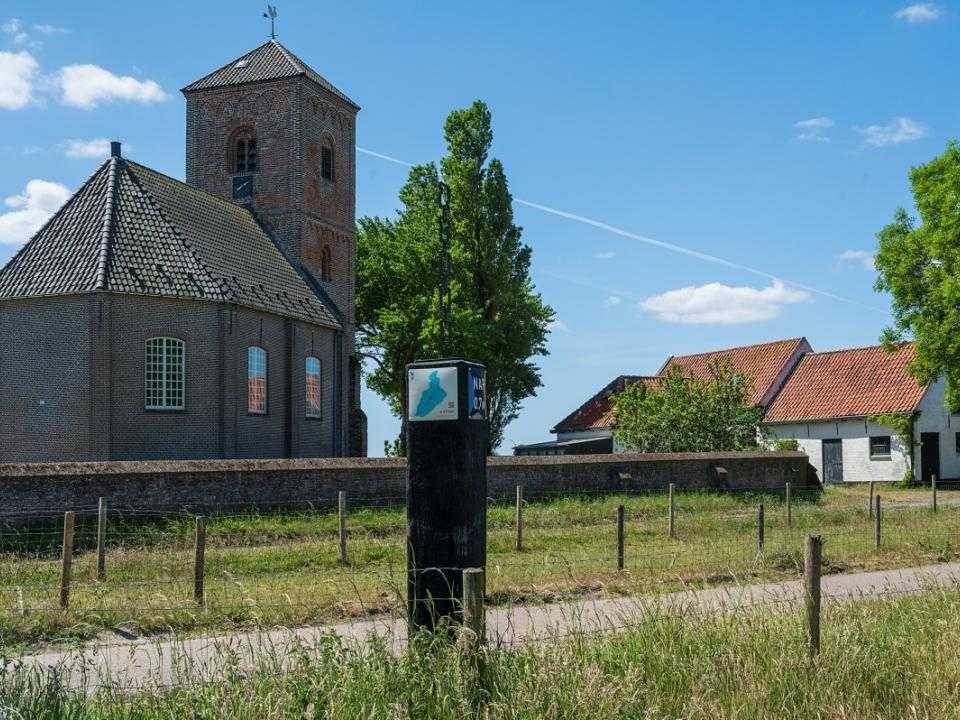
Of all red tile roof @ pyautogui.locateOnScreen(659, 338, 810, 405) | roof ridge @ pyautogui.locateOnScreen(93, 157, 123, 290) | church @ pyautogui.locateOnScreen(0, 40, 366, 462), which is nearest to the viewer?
roof ridge @ pyautogui.locateOnScreen(93, 157, 123, 290)

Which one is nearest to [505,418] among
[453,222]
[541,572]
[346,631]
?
[453,222]

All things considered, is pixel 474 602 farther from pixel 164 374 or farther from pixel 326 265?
pixel 326 265

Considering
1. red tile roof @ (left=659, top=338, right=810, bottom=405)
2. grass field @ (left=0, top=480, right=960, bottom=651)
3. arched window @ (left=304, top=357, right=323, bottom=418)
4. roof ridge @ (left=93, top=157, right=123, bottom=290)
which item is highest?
roof ridge @ (left=93, top=157, right=123, bottom=290)

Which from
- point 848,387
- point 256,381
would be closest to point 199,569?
point 256,381

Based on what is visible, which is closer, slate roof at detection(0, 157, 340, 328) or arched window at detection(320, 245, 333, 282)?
slate roof at detection(0, 157, 340, 328)

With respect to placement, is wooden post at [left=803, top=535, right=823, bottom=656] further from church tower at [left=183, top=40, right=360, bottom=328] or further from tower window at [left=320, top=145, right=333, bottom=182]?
tower window at [left=320, top=145, right=333, bottom=182]

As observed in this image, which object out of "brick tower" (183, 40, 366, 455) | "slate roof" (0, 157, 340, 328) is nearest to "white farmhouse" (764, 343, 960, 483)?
"brick tower" (183, 40, 366, 455)

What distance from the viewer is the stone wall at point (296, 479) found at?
66.0ft

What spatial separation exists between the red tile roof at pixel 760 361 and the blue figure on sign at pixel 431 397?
42.9 meters

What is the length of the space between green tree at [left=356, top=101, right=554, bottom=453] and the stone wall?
1578 cm

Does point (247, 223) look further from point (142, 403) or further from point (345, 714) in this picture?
point (345, 714)

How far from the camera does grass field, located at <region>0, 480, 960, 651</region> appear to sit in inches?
463

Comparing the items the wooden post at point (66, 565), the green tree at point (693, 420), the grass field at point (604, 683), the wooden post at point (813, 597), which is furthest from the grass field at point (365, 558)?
the green tree at point (693, 420)

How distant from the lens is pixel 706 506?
27.0 m
